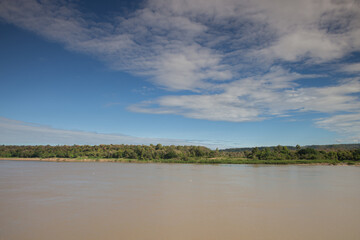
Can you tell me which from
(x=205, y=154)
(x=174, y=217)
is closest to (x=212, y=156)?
(x=205, y=154)

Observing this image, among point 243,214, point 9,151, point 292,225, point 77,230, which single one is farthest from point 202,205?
point 9,151

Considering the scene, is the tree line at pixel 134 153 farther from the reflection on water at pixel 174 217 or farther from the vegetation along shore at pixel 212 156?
the reflection on water at pixel 174 217

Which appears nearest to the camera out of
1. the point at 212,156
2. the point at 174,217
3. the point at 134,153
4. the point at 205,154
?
the point at 174,217

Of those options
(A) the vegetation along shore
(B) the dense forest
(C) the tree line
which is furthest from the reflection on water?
(C) the tree line

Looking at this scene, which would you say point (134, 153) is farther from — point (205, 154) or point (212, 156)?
point (212, 156)

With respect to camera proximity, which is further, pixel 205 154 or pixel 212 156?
pixel 205 154

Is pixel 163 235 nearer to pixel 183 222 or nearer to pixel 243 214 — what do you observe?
pixel 183 222

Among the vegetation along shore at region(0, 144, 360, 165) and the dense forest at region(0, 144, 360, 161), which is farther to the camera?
the dense forest at region(0, 144, 360, 161)

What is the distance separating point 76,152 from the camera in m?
106

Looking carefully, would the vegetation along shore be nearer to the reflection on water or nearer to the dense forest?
Answer: the dense forest

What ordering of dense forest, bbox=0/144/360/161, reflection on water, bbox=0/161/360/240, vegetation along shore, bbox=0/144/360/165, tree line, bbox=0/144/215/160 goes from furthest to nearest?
tree line, bbox=0/144/215/160 → dense forest, bbox=0/144/360/161 → vegetation along shore, bbox=0/144/360/165 → reflection on water, bbox=0/161/360/240

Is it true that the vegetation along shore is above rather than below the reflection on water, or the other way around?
above

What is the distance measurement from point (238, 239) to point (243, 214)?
3439 mm

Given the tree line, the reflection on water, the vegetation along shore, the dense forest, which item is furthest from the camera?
the tree line
